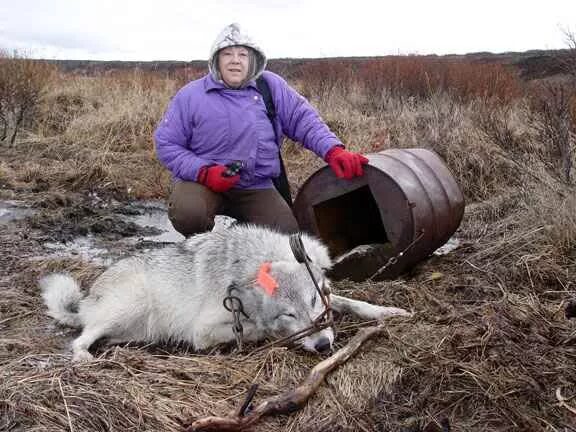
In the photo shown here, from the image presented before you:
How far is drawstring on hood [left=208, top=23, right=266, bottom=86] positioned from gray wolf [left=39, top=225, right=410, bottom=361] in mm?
1496

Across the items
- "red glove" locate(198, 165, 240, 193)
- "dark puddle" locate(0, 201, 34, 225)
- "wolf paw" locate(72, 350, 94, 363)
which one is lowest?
"wolf paw" locate(72, 350, 94, 363)

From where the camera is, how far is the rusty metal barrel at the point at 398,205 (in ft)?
14.1

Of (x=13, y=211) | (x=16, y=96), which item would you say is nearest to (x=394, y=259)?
(x=13, y=211)

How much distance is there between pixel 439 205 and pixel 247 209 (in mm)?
1568

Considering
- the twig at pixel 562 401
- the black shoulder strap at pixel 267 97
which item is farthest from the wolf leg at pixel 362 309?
the black shoulder strap at pixel 267 97

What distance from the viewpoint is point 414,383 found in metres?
3.05

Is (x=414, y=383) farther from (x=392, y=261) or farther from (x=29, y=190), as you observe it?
(x=29, y=190)

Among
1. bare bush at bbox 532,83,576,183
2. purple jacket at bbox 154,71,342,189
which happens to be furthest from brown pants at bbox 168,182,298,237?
bare bush at bbox 532,83,576,183

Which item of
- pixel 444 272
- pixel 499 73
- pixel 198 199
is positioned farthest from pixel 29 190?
pixel 499 73

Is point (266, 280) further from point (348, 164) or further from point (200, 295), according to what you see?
point (348, 164)

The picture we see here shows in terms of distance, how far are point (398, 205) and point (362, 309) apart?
2.74ft

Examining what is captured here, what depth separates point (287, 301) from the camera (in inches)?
132

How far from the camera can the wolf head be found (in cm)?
328

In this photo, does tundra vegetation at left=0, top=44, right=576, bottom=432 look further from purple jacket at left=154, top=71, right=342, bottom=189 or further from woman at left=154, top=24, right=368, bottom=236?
purple jacket at left=154, top=71, right=342, bottom=189
